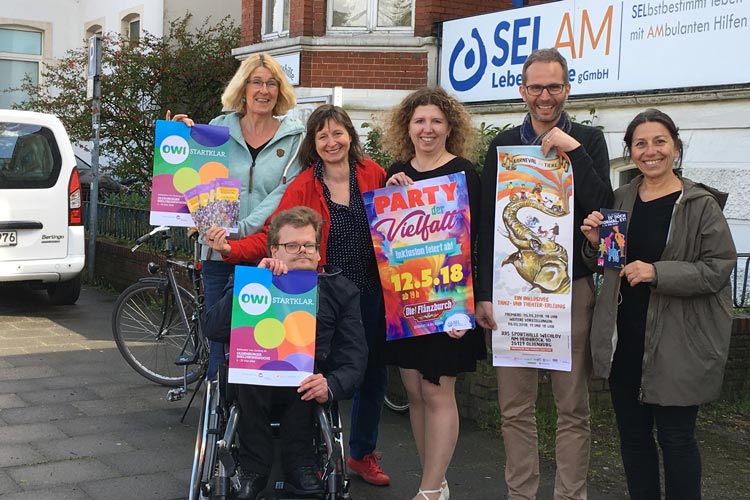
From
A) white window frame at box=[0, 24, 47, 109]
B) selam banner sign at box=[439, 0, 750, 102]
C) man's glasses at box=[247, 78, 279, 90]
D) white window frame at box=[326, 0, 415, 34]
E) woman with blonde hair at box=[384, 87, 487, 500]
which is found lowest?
woman with blonde hair at box=[384, 87, 487, 500]

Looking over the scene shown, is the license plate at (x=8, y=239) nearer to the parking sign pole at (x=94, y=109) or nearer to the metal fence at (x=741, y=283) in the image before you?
the parking sign pole at (x=94, y=109)

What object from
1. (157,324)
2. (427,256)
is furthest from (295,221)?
(157,324)

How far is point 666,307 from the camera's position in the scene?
12.6ft

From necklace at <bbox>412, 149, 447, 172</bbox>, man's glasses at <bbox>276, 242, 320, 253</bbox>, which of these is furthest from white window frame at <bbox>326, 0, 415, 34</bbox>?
man's glasses at <bbox>276, 242, 320, 253</bbox>

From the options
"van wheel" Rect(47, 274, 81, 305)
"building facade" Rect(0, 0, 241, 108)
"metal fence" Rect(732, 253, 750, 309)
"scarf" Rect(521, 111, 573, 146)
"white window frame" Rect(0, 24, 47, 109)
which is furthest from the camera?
"white window frame" Rect(0, 24, 47, 109)

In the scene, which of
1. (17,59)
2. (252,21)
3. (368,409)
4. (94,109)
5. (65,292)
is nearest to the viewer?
(368,409)

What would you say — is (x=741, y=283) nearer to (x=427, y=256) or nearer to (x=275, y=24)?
(x=427, y=256)

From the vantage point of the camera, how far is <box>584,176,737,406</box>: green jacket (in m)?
3.74

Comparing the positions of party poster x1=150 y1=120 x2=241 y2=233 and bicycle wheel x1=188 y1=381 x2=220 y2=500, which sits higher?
party poster x1=150 y1=120 x2=241 y2=233

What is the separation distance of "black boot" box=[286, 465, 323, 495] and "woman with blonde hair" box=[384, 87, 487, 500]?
0.61m

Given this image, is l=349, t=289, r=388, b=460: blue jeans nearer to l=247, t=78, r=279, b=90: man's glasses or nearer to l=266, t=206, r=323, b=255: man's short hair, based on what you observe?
l=266, t=206, r=323, b=255: man's short hair

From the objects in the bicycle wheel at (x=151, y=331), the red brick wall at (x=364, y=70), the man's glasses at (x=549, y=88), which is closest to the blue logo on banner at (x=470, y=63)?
the red brick wall at (x=364, y=70)

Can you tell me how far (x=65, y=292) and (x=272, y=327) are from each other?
22.6 feet

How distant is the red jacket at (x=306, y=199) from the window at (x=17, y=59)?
63.7 feet
